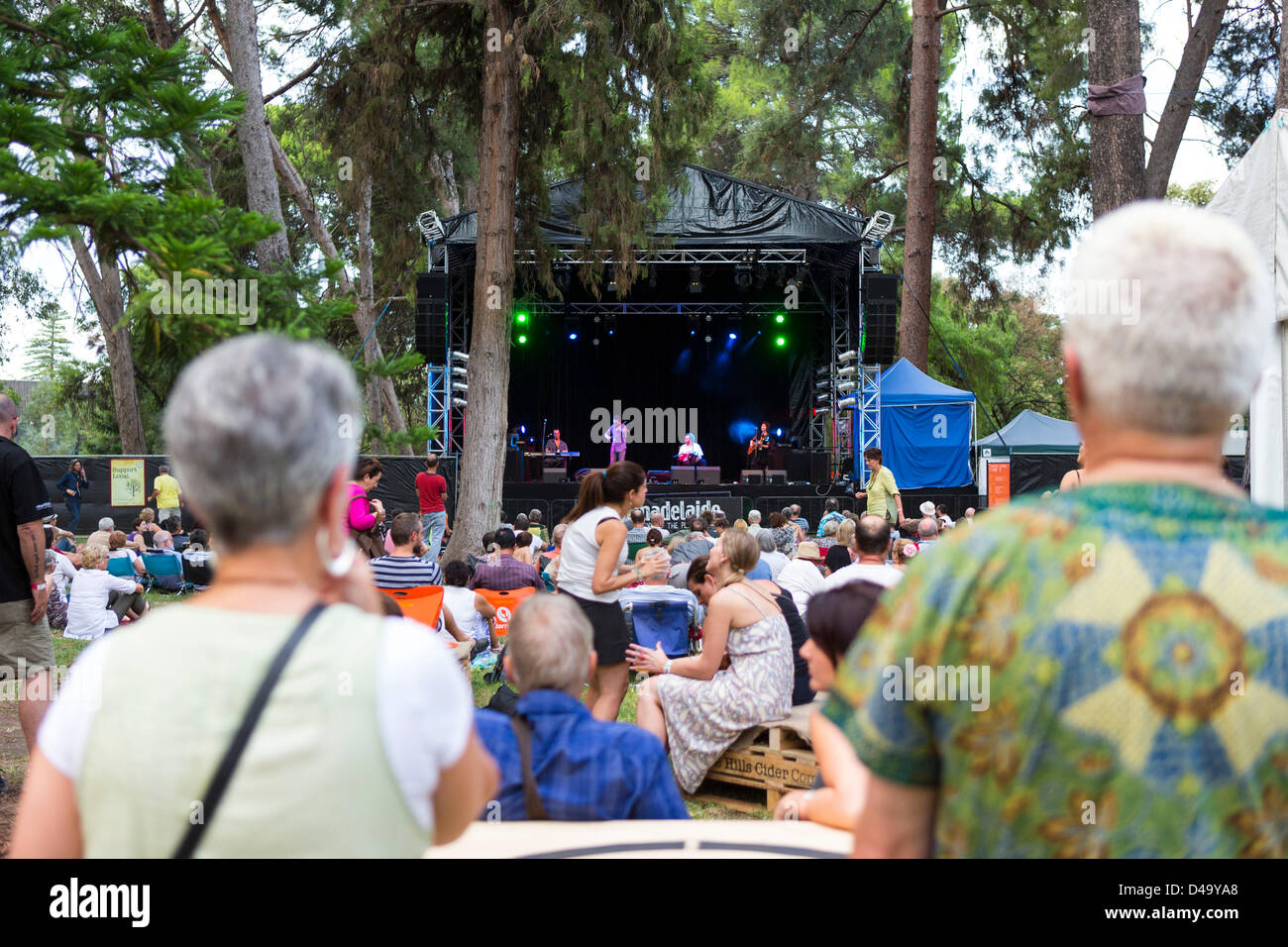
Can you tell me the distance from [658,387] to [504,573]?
1546cm

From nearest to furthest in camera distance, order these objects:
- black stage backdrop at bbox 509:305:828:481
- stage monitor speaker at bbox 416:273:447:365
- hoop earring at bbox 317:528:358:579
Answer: hoop earring at bbox 317:528:358:579, stage monitor speaker at bbox 416:273:447:365, black stage backdrop at bbox 509:305:828:481

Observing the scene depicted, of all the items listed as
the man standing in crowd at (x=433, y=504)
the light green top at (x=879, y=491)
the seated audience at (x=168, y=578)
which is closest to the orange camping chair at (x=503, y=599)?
the light green top at (x=879, y=491)

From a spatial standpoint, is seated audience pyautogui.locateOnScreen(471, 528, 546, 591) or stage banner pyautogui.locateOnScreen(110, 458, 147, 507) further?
stage banner pyautogui.locateOnScreen(110, 458, 147, 507)

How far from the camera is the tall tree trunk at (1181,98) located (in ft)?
43.7

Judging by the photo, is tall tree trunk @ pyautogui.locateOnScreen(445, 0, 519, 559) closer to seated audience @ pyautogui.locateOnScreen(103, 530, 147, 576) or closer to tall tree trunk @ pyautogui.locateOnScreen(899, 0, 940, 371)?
seated audience @ pyautogui.locateOnScreen(103, 530, 147, 576)

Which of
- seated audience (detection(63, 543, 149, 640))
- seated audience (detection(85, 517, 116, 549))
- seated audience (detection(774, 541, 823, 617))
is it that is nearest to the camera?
seated audience (detection(774, 541, 823, 617))

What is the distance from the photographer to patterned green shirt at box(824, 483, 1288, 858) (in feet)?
3.87

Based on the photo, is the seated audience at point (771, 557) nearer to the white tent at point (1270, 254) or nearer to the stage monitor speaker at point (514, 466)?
the white tent at point (1270, 254)

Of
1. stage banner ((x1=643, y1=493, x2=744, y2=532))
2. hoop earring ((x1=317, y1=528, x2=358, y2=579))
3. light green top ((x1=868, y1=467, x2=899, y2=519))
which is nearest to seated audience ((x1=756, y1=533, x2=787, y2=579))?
light green top ((x1=868, y1=467, x2=899, y2=519))

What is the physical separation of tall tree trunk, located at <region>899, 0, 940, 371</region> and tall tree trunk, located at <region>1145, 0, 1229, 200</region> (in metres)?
5.27

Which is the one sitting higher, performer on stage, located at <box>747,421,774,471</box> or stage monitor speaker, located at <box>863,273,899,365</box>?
stage monitor speaker, located at <box>863,273,899,365</box>

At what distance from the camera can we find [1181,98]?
13.3m

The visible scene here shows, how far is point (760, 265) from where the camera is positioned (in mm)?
17797
